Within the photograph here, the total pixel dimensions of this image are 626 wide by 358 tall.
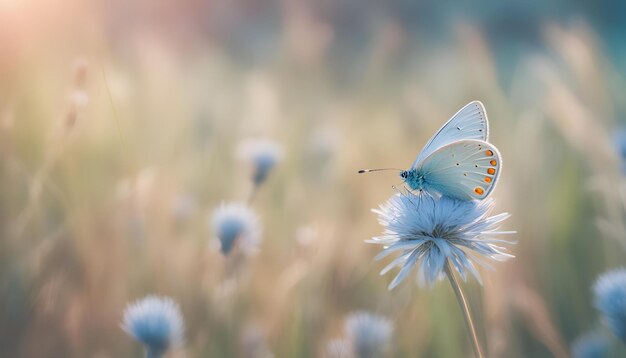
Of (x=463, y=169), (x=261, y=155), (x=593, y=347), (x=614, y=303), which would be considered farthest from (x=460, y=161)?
(x=261, y=155)

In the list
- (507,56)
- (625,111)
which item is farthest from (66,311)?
(507,56)

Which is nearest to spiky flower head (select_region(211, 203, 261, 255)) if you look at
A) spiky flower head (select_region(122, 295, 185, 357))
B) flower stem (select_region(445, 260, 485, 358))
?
spiky flower head (select_region(122, 295, 185, 357))

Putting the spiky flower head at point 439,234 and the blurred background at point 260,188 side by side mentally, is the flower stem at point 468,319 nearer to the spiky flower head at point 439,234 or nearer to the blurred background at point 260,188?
the spiky flower head at point 439,234

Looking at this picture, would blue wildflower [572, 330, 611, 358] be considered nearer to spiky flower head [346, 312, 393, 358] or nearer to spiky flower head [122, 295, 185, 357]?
spiky flower head [346, 312, 393, 358]

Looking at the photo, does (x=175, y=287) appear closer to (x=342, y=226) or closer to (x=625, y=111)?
(x=342, y=226)

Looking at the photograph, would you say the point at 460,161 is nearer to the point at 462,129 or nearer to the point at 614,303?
the point at 462,129

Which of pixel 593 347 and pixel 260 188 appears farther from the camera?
pixel 260 188
